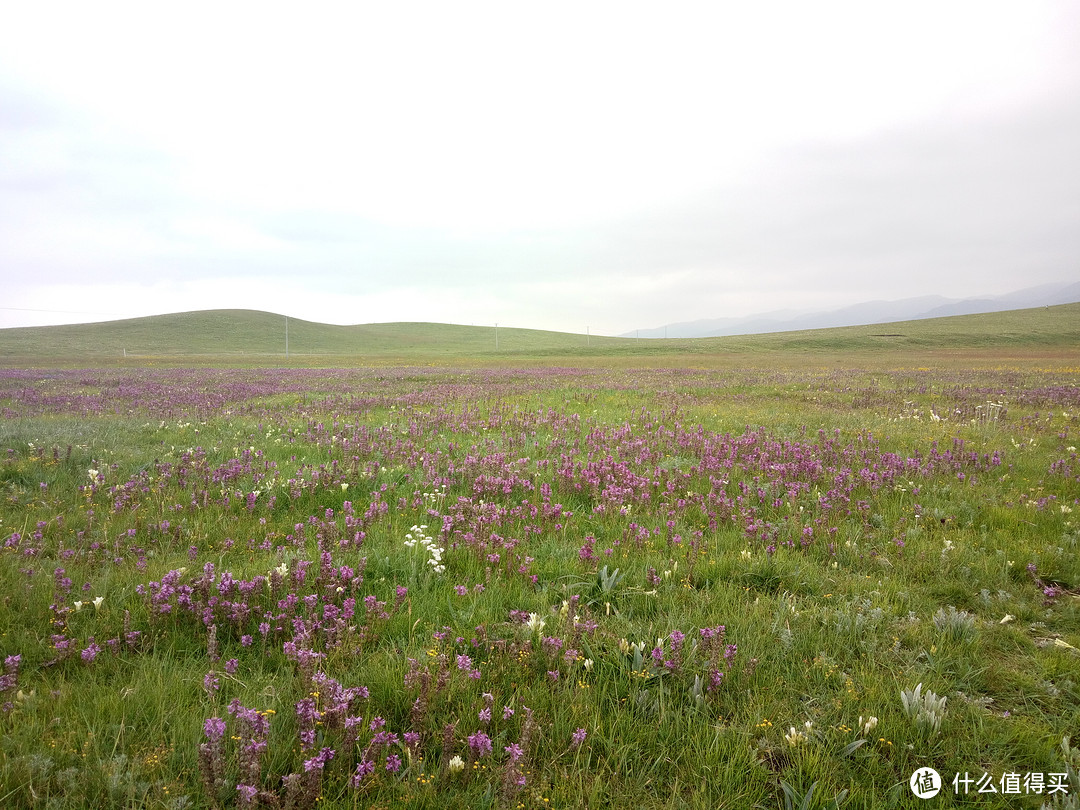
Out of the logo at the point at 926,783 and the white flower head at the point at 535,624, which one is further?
the white flower head at the point at 535,624

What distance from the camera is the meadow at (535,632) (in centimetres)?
244

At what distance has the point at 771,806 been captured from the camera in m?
2.42

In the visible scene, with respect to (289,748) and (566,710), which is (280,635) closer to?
(289,748)

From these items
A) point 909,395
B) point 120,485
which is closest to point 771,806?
point 120,485

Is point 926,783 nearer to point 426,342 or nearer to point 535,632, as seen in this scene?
point 535,632

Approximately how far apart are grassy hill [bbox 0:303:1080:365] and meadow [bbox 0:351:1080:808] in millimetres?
55096

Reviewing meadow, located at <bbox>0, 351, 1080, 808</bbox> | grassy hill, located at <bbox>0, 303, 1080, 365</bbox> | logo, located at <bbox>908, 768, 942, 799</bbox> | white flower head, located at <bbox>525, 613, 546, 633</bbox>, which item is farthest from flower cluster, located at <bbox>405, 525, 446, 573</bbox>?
grassy hill, located at <bbox>0, 303, 1080, 365</bbox>

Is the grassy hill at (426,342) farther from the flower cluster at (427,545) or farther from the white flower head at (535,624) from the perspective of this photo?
the white flower head at (535,624)

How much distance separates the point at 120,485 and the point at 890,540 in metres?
9.49

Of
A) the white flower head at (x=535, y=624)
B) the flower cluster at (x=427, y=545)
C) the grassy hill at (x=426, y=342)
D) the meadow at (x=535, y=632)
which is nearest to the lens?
the meadow at (x=535, y=632)

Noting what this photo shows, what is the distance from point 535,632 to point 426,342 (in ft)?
409

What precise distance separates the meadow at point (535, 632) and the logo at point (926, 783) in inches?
1.7

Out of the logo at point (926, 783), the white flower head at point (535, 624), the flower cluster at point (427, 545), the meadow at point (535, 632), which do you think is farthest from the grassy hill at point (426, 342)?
the logo at point (926, 783)

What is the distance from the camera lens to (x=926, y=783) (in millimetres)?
2506
